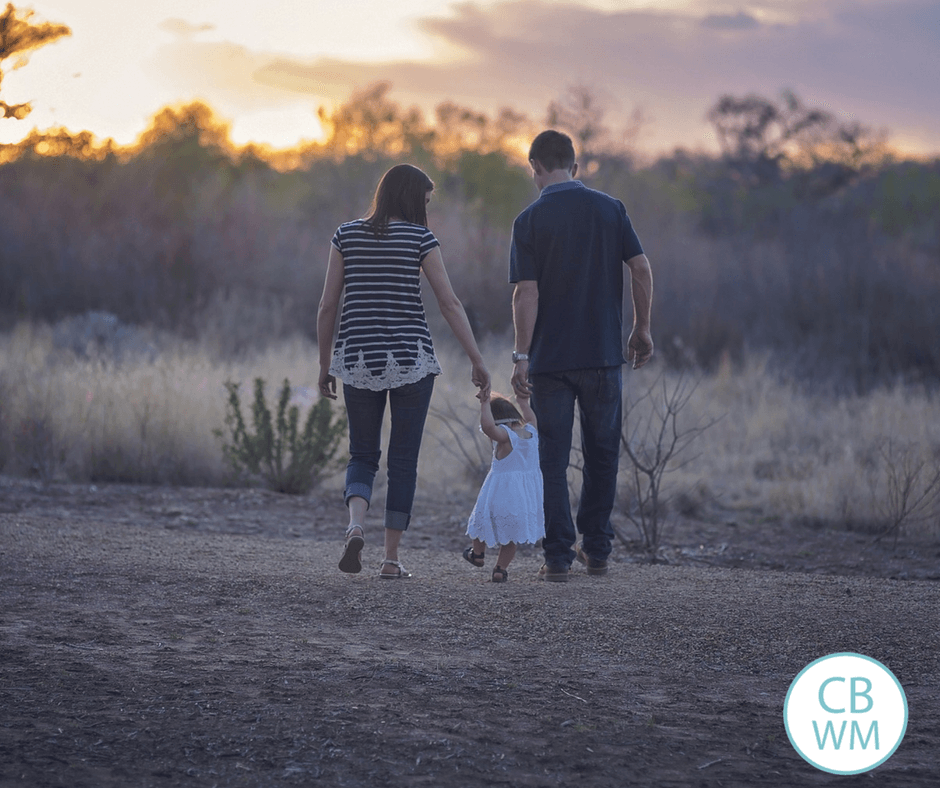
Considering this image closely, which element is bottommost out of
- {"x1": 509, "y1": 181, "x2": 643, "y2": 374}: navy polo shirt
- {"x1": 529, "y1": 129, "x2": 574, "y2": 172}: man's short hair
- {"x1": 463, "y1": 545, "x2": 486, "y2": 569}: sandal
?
{"x1": 463, "y1": 545, "x2": 486, "y2": 569}: sandal

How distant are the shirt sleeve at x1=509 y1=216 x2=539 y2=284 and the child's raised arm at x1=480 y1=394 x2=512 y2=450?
0.59 metres

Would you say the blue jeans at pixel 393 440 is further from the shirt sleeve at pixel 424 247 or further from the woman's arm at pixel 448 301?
the shirt sleeve at pixel 424 247

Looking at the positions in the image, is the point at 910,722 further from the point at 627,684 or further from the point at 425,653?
the point at 425,653

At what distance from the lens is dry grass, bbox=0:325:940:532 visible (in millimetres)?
9141

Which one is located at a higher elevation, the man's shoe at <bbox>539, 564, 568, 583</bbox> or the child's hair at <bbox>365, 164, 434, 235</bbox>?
the child's hair at <bbox>365, 164, 434, 235</bbox>

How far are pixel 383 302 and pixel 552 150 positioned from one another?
1.08m

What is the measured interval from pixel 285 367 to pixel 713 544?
718 cm

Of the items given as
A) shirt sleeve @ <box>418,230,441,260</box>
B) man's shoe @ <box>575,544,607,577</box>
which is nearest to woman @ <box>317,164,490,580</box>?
shirt sleeve @ <box>418,230,441,260</box>

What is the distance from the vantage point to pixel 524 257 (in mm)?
5117

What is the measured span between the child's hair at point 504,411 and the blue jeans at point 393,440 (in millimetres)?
325

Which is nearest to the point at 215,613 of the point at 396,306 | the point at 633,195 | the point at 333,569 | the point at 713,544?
the point at 333,569

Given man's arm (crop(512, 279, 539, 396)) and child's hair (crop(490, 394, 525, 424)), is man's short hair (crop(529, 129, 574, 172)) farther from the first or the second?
child's hair (crop(490, 394, 525, 424))

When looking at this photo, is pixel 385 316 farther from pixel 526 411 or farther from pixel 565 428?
pixel 565 428

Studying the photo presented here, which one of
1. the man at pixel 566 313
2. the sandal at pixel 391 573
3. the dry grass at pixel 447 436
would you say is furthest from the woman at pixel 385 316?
the dry grass at pixel 447 436
